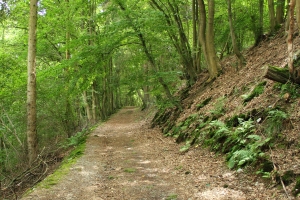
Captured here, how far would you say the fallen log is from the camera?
19.6 feet

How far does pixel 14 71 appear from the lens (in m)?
12.1

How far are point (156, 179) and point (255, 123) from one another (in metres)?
2.82

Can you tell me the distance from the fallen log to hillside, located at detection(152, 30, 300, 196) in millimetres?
126

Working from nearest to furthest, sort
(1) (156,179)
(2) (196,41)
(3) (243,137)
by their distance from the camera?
(3) (243,137)
(1) (156,179)
(2) (196,41)

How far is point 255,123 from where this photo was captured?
6.45 meters

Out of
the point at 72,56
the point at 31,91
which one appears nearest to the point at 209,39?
the point at 72,56

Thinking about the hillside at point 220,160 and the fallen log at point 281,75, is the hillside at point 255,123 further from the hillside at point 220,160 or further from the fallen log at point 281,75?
the fallen log at point 281,75

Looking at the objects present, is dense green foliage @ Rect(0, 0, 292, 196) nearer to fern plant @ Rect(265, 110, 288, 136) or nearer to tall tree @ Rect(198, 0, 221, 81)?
tall tree @ Rect(198, 0, 221, 81)

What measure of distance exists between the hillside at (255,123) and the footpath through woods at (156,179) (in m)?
0.32

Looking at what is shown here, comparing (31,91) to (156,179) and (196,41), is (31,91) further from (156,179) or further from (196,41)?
(196,41)

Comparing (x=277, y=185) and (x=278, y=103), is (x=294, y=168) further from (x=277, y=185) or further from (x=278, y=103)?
(x=278, y=103)

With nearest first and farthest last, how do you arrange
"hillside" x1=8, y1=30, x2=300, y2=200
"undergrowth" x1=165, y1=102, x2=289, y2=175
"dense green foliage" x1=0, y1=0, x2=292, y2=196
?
"hillside" x1=8, y1=30, x2=300, y2=200
"undergrowth" x1=165, y1=102, x2=289, y2=175
"dense green foliage" x1=0, y1=0, x2=292, y2=196

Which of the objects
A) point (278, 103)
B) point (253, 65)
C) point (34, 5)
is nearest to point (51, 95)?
point (34, 5)

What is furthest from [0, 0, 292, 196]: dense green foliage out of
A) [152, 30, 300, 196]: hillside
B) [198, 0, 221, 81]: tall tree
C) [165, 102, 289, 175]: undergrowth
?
[198, 0, 221, 81]: tall tree
